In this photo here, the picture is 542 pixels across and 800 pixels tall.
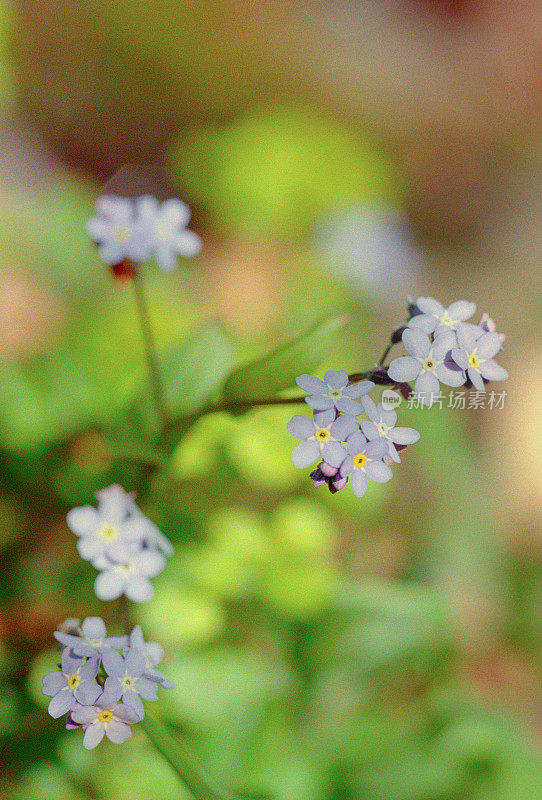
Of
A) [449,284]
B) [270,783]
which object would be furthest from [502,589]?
[449,284]

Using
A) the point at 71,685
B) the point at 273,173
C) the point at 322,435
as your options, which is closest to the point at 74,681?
the point at 71,685

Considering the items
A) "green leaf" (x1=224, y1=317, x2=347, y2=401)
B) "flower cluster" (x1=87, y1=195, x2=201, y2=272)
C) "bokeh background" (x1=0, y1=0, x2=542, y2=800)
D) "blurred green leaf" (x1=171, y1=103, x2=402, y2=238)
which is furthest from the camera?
"blurred green leaf" (x1=171, y1=103, x2=402, y2=238)

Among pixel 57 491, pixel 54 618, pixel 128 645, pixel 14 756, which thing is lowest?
pixel 14 756

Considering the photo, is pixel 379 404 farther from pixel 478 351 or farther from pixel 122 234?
pixel 122 234

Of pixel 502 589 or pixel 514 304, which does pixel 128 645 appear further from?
pixel 514 304

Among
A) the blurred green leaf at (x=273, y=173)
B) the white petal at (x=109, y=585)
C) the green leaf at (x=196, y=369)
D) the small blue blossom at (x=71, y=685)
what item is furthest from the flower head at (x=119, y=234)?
the blurred green leaf at (x=273, y=173)

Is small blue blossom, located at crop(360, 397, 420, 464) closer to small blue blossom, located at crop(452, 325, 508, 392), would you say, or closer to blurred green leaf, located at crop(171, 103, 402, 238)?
small blue blossom, located at crop(452, 325, 508, 392)

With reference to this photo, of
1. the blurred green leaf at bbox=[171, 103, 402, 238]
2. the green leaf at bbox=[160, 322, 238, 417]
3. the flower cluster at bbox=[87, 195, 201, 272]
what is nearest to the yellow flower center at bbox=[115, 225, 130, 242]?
the flower cluster at bbox=[87, 195, 201, 272]
